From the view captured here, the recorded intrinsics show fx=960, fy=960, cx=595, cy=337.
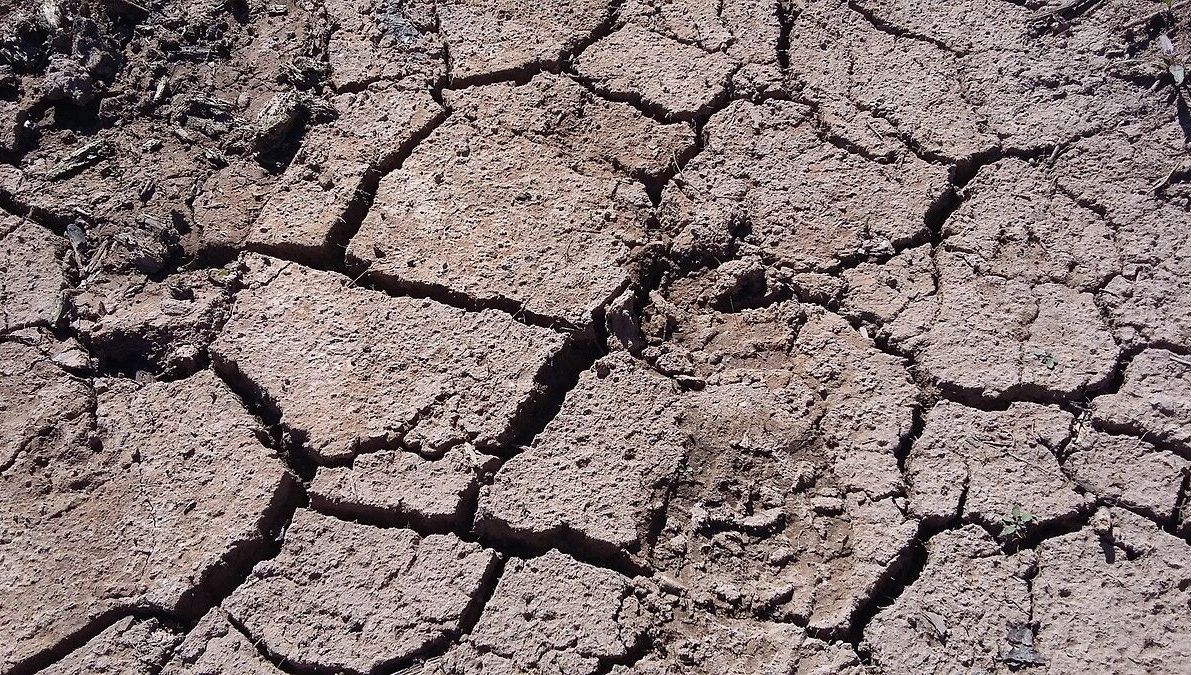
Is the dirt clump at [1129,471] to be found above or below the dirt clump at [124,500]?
above

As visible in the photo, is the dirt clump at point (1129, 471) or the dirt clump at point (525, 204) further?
the dirt clump at point (525, 204)

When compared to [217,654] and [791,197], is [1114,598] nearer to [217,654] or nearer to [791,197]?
[791,197]

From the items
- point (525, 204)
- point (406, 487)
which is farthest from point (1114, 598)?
point (525, 204)

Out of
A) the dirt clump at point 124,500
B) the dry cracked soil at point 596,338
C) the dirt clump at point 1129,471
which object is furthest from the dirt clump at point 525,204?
the dirt clump at point 1129,471

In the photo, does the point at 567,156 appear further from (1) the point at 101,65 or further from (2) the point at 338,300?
(1) the point at 101,65

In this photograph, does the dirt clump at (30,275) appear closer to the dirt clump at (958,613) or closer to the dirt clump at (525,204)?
the dirt clump at (525,204)

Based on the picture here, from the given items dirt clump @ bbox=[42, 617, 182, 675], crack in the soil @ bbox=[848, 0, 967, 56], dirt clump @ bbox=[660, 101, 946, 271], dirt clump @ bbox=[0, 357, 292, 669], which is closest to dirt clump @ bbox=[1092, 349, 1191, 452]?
dirt clump @ bbox=[660, 101, 946, 271]
